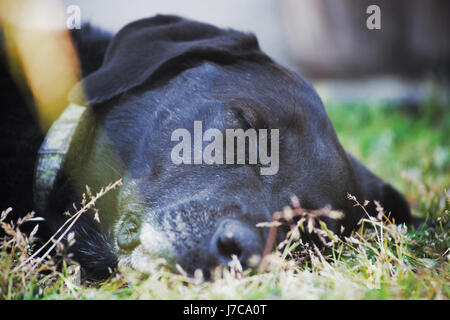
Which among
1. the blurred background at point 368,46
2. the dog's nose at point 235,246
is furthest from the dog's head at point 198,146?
the blurred background at point 368,46

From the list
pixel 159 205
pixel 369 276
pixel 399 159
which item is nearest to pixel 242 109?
pixel 159 205

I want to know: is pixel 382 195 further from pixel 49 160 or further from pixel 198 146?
pixel 49 160

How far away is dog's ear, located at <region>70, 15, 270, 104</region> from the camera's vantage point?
7.80 feet

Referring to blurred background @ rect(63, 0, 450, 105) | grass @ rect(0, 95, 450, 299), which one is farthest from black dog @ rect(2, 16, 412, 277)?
blurred background @ rect(63, 0, 450, 105)

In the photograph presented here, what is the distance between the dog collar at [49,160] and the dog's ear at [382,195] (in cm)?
153

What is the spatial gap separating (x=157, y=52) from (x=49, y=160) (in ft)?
2.49

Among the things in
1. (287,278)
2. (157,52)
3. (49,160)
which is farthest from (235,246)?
(157,52)

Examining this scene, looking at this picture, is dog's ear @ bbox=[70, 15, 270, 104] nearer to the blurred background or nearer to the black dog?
the black dog

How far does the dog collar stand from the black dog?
0.10 ft

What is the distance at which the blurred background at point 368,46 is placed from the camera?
6508mm

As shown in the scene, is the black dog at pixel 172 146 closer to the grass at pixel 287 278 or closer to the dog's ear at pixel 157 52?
the dog's ear at pixel 157 52

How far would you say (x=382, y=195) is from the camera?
2.86 meters
